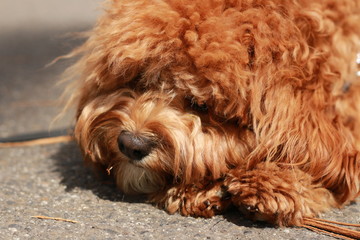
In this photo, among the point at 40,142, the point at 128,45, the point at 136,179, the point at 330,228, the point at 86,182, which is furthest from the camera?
Result: the point at 40,142

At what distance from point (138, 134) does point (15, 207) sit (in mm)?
749

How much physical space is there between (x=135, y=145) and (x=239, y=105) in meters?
0.53

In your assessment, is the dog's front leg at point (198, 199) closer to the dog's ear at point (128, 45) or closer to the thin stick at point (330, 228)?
the thin stick at point (330, 228)

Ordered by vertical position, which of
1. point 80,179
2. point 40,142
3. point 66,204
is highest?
point 66,204

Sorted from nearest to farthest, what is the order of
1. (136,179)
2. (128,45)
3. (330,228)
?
1. (330,228)
2. (128,45)
3. (136,179)

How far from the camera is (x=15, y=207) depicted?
3094 millimetres

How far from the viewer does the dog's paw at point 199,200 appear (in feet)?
9.82

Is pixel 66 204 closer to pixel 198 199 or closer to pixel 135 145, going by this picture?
pixel 135 145

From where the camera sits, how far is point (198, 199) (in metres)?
3.01

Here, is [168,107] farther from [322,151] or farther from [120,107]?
[322,151]

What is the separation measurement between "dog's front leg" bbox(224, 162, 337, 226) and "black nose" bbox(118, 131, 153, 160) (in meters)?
0.43

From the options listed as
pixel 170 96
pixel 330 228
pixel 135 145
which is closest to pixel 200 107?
pixel 170 96

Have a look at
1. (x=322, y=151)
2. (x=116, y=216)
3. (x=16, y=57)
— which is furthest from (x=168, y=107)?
(x=16, y=57)

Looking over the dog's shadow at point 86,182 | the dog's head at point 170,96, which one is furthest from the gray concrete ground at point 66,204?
the dog's head at point 170,96
